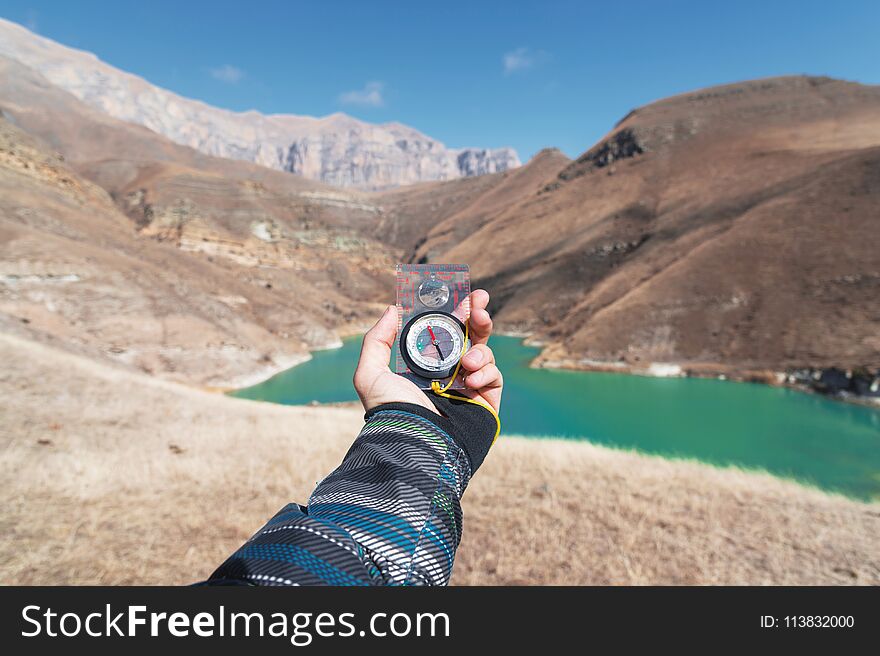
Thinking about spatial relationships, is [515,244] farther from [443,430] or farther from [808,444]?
[443,430]

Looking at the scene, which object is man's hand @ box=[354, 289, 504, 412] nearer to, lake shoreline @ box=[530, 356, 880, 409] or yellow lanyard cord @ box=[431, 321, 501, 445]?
yellow lanyard cord @ box=[431, 321, 501, 445]

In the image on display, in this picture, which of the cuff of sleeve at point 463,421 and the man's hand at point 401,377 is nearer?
the cuff of sleeve at point 463,421

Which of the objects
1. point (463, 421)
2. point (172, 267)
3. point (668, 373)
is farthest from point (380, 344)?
point (172, 267)

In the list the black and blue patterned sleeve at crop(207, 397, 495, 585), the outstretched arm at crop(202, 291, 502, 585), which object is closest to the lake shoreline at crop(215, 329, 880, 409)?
the outstretched arm at crop(202, 291, 502, 585)

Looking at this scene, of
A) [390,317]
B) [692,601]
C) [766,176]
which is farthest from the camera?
[766,176]

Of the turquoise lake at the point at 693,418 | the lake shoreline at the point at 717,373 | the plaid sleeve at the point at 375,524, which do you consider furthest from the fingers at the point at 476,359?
the lake shoreline at the point at 717,373

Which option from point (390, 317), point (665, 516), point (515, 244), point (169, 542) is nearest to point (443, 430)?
point (390, 317)

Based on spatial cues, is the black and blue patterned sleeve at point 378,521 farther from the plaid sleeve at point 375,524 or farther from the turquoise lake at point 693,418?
the turquoise lake at point 693,418
